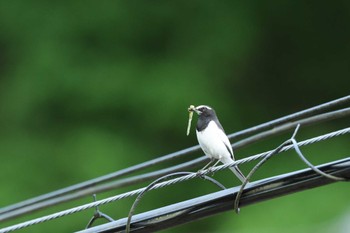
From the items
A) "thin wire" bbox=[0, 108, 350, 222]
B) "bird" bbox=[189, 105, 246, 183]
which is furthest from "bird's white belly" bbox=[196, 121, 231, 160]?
"thin wire" bbox=[0, 108, 350, 222]

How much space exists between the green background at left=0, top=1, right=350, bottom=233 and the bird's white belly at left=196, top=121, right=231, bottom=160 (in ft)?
7.96

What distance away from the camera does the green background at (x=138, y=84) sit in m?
6.98

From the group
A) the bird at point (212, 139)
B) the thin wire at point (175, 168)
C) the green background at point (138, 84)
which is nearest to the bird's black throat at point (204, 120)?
the bird at point (212, 139)

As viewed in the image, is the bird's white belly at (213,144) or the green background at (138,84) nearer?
the bird's white belly at (213,144)

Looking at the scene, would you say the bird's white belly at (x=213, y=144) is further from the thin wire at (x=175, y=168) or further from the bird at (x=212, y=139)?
the thin wire at (x=175, y=168)

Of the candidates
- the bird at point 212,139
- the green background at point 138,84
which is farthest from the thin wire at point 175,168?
the green background at point 138,84

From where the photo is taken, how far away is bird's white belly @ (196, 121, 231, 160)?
4148 mm

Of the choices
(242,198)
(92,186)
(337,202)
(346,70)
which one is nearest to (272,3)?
(346,70)

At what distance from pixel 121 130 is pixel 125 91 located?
35 cm

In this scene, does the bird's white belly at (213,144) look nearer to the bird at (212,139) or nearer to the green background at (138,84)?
the bird at (212,139)

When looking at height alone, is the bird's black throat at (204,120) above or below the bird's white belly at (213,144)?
above

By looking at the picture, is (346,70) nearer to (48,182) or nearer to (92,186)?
(48,182)

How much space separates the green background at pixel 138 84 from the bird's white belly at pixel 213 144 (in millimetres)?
2425

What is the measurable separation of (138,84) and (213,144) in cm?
335
